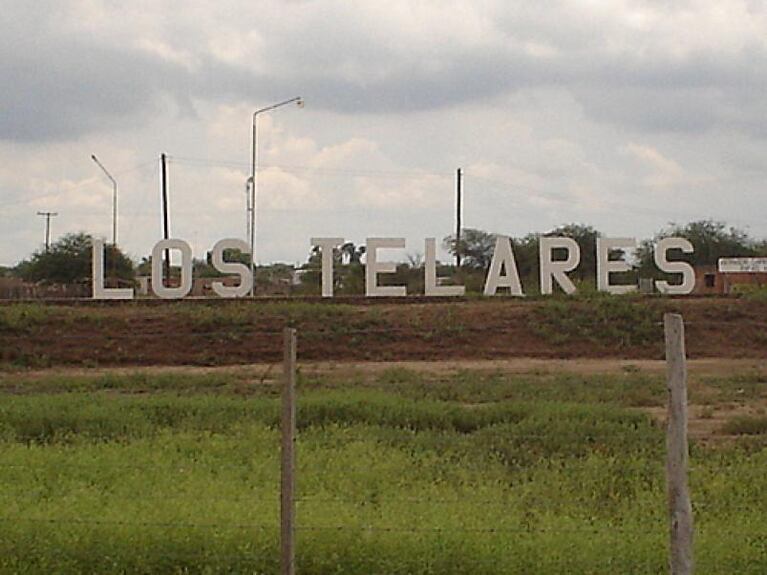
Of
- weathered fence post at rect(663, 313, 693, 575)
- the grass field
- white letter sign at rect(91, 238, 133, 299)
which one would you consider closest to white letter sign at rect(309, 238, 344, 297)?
white letter sign at rect(91, 238, 133, 299)

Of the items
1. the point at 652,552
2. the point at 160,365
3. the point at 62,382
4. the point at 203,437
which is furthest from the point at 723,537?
the point at 160,365

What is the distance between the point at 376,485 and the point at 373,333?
24740mm

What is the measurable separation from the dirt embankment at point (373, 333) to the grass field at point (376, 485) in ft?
40.9

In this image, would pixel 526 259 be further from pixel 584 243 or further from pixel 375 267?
pixel 375 267

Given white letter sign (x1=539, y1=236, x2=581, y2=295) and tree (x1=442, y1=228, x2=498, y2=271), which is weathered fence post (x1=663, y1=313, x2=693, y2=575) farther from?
tree (x1=442, y1=228, x2=498, y2=271)

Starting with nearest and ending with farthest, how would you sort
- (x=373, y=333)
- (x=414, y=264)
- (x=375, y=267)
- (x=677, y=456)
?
1. (x=677, y=456)
2. (x=373, y=333)
3. (x=375, y=267)
4. (x=414, y=264)

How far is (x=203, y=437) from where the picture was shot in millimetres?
14500

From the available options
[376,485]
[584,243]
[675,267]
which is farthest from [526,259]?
[376,485]

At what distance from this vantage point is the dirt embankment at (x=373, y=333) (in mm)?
33656

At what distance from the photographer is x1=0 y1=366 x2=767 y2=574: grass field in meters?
8.41

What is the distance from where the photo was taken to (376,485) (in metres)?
11.3

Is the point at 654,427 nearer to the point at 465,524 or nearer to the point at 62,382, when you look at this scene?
the point at 465,524

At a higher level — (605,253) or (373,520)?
(605,253)

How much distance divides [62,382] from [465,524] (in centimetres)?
1860
